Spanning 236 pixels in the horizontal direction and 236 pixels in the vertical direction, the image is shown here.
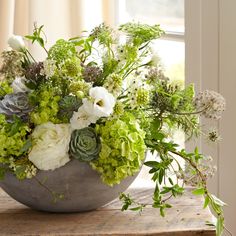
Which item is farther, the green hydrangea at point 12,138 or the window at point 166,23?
the window at point 166,23

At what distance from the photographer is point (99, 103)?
4.33ft

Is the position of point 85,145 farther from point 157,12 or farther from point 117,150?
point 157,12

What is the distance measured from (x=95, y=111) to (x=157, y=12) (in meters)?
1.08

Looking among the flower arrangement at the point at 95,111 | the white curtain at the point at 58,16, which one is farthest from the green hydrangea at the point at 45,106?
the white curtain at the point at 58,16

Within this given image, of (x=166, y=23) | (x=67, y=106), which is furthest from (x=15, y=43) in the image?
(x=166, y=23)

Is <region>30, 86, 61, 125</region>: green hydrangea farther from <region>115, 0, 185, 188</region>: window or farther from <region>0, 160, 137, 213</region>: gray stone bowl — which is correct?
<region>115, 0, 185, 188</region>: window

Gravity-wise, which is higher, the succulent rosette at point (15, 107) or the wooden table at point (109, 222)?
the succulent rosette at point (15, 107)

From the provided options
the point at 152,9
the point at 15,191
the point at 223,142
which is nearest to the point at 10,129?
the point at 15,191

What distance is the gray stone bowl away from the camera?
1360 mm

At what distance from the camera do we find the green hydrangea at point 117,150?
4.34ft

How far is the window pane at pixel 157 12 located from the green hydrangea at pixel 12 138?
0.99 metres

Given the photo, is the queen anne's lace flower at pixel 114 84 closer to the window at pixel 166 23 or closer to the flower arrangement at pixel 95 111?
the flower arrangement at pixel 95 111

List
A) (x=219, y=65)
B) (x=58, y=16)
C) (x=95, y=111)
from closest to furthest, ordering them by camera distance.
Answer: (x=95, y=111)
(x=219, y=65)
(x=58, y=16)

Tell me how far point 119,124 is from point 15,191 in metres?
0.28
